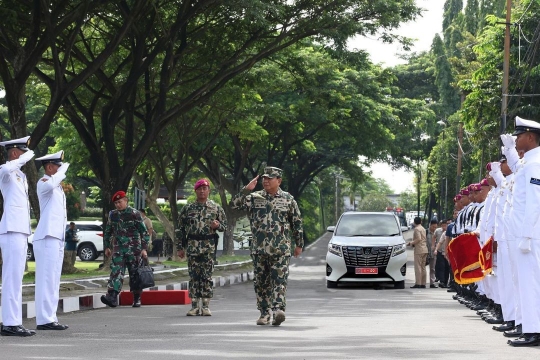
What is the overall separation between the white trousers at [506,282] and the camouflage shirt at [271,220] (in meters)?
2.56

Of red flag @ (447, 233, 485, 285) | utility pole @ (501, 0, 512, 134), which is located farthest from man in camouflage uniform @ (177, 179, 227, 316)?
utility pole @ (501, 0, 512, 134)

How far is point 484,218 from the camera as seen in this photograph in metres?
14.8

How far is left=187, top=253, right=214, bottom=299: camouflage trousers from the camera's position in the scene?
1585 cm

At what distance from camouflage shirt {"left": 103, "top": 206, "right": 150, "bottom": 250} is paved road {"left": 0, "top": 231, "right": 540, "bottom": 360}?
3.46ft

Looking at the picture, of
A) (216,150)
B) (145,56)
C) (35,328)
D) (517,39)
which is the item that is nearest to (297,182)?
(216,150)

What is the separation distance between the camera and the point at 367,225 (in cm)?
2686

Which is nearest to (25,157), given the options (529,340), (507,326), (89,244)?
(529,340)

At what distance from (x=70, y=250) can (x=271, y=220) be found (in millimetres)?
21630

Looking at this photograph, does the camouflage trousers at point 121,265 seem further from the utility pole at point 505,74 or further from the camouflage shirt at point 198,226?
the utility pole at point 505,74

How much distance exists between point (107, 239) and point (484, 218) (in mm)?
6107

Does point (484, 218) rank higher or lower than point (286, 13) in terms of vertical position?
lower

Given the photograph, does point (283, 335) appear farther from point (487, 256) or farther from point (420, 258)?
point (420, 258)

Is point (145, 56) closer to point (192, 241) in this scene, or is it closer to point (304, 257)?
point (192, 241)

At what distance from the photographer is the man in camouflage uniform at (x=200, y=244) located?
15844 mm
